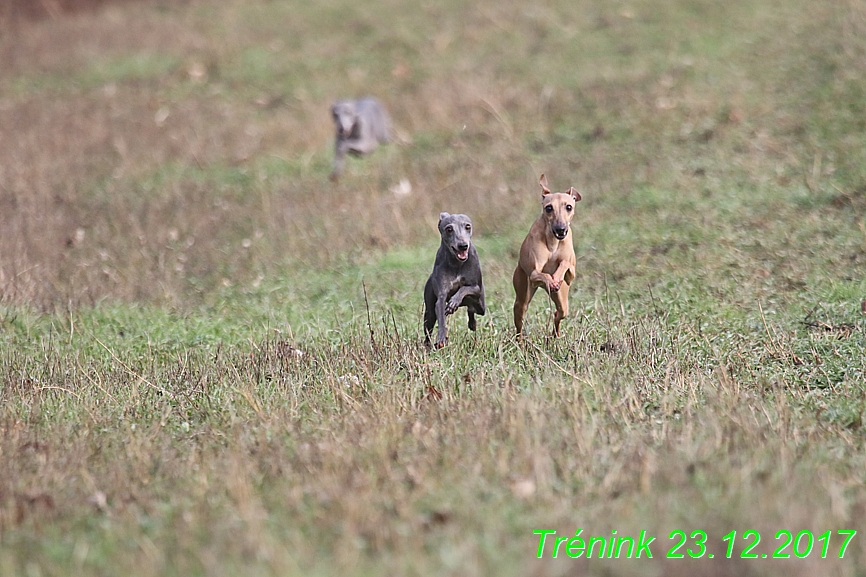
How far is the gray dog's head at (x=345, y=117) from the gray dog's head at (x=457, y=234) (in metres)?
7.59

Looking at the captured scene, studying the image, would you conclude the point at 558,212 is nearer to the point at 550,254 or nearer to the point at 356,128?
the point at 550,254

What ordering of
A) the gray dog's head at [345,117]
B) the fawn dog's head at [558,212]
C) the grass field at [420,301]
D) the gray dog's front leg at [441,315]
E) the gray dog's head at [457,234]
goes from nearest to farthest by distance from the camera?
the grass field at [420,301], the fawn dog's head at [558,212], the gray dog's head at [457,234], the gray dog's front leg at [441,315], the gray dog's head at [345,117]

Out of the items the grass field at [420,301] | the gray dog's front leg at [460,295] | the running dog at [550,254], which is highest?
the running dog at [550,254]

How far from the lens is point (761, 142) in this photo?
1279 cm

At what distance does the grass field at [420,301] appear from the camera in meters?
4.42

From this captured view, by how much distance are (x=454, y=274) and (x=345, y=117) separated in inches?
306

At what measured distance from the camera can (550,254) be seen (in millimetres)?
6617

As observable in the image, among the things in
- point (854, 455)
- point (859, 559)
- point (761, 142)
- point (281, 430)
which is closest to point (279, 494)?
point (281, 430)

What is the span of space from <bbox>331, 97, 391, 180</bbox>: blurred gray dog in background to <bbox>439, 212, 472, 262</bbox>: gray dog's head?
7295 mm

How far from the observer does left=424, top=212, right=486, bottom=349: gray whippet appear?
6.61 meters

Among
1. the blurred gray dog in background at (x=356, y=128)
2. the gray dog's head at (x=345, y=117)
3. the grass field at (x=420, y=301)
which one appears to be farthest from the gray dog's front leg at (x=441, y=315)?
the gray dog's head at (x=345, y=117)

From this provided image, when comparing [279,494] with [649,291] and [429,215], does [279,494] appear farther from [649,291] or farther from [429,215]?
[429,215]

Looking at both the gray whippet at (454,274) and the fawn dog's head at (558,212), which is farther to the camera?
the gray whippet at (454,274)

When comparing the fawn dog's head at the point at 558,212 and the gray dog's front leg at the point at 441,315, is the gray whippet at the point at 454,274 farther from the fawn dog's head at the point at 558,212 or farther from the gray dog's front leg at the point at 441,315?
the fawn dog's head at the point at 558,212
